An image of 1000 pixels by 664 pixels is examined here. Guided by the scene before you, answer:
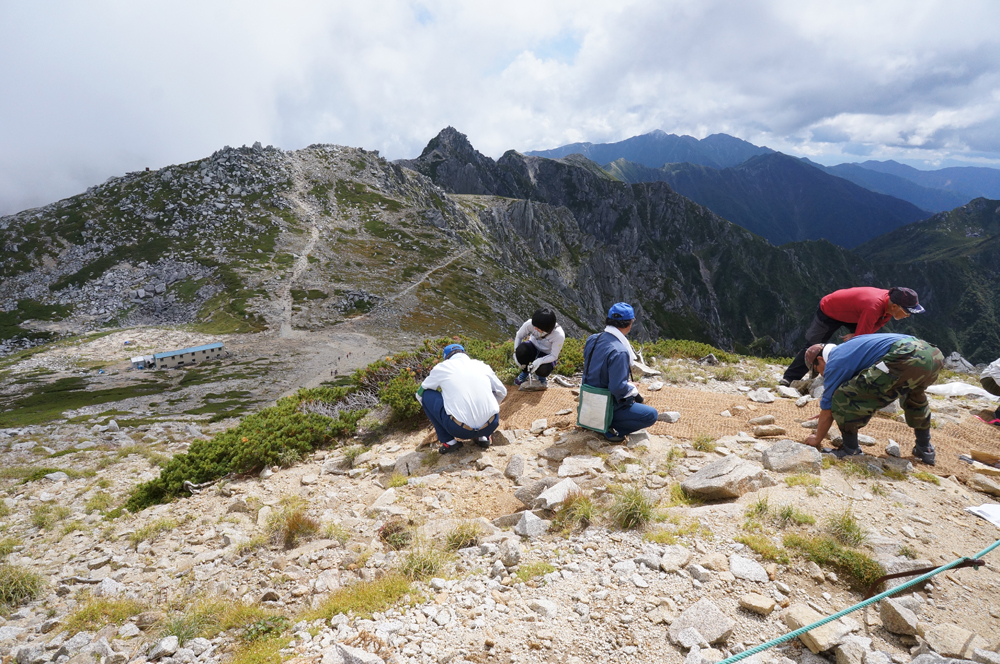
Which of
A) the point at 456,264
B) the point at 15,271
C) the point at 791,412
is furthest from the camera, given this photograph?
the point at 456,264

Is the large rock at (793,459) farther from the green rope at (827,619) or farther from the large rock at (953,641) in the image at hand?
the large rock at (953,641)

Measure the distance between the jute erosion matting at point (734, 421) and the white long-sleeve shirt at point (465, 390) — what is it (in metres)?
1.60

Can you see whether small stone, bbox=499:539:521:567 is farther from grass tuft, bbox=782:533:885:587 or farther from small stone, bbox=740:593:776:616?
grass tuft, bbox=782:533:885:587

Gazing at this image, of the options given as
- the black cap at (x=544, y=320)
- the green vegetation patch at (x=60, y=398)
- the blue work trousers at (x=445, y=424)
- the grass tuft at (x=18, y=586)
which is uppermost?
the black cap at (x=544, y=320)

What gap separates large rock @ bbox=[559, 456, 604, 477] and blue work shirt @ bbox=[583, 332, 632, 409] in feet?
3.60

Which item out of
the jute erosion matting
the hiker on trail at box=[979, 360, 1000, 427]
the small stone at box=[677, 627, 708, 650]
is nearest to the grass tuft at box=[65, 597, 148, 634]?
the small stone at box=[677, 627, 708, 650]

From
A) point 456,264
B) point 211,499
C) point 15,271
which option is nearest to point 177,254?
point 15,271

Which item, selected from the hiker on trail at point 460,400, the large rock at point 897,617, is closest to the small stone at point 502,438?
the hiker on trail at point 460,400

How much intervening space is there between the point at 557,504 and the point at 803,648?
2713mm

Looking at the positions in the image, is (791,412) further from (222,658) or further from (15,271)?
(15,271)

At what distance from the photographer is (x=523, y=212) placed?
172875 mm

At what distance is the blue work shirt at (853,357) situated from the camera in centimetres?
582

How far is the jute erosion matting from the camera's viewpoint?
22.0ft

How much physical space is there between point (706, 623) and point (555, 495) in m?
2.35
